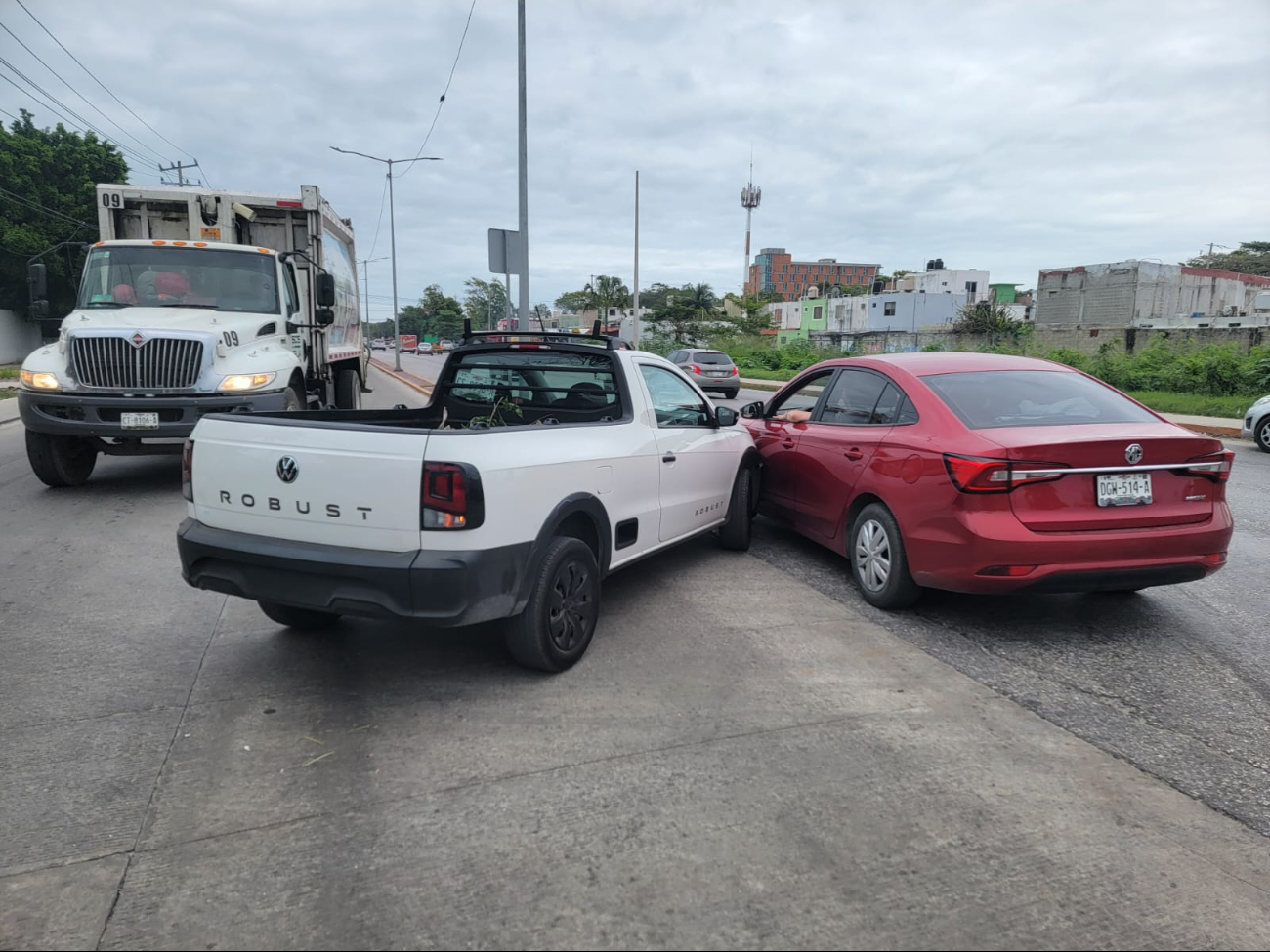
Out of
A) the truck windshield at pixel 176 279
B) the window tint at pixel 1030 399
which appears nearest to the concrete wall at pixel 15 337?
the truck windshield at pixel 176 279

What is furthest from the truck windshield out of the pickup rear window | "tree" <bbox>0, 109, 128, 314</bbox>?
"tree" <bbox>0, 109, 128, 314</bbox>

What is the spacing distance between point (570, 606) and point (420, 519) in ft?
3.14

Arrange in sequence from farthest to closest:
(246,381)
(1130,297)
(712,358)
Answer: (1130,297) < (712,358) < (246,381)

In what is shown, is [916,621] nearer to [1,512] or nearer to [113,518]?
[113,518]

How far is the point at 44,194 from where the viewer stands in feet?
124

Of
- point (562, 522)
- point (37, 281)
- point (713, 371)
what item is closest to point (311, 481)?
point (562, 522)

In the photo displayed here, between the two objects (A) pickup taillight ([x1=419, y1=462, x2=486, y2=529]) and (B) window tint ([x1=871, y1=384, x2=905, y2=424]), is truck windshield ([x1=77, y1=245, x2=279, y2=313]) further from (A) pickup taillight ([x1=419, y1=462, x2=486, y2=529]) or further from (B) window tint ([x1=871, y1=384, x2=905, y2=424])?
(B) window tint ([x1=871, y1=384, x2=905, y2=424])

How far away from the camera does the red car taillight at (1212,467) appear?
4.49m

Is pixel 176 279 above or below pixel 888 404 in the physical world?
above

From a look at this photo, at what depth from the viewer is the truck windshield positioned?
8.86 metres

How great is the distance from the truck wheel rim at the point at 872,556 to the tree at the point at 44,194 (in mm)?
40912

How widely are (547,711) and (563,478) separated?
108 cm

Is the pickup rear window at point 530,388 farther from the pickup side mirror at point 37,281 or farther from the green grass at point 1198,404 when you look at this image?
the green grass at point 1198,404

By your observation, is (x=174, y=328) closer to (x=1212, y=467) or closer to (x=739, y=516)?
(x=739, y=516)
